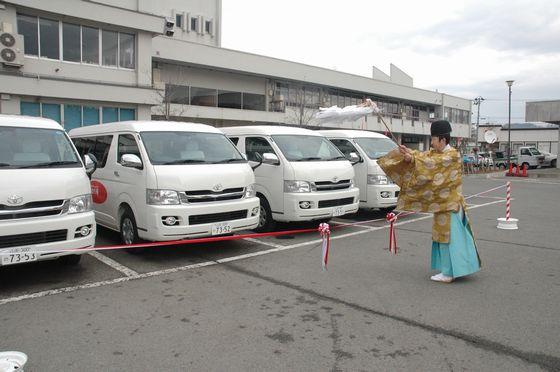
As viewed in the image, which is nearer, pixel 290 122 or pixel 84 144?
pixel 84 144

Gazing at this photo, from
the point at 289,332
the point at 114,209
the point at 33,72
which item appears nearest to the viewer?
the point at 289,332

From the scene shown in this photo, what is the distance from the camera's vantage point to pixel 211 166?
6961 millimetres

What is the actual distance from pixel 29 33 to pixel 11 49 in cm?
176

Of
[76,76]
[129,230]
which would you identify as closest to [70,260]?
[129,230]

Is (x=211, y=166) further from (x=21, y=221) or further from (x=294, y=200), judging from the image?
(x=21, y=221)

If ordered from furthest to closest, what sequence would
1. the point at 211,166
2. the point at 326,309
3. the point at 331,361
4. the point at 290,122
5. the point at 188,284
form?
the point at 290,122 < the point at 211,166 < the point at 188,284 < the point at 326,309 < the point at 331,361

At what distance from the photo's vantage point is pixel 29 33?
59.4 ft

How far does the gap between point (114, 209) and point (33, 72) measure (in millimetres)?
13400

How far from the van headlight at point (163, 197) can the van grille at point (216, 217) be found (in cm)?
33

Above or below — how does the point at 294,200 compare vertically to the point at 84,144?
below

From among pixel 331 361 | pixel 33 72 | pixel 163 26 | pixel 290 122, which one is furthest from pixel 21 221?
pixel 290 122

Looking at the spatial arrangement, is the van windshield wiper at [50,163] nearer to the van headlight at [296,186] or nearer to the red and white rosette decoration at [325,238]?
the red and white rosette decoration at [325,238]

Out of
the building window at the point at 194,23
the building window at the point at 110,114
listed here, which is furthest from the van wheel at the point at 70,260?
the building window at the point at 194,23

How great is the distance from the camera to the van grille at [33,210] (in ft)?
16.3
